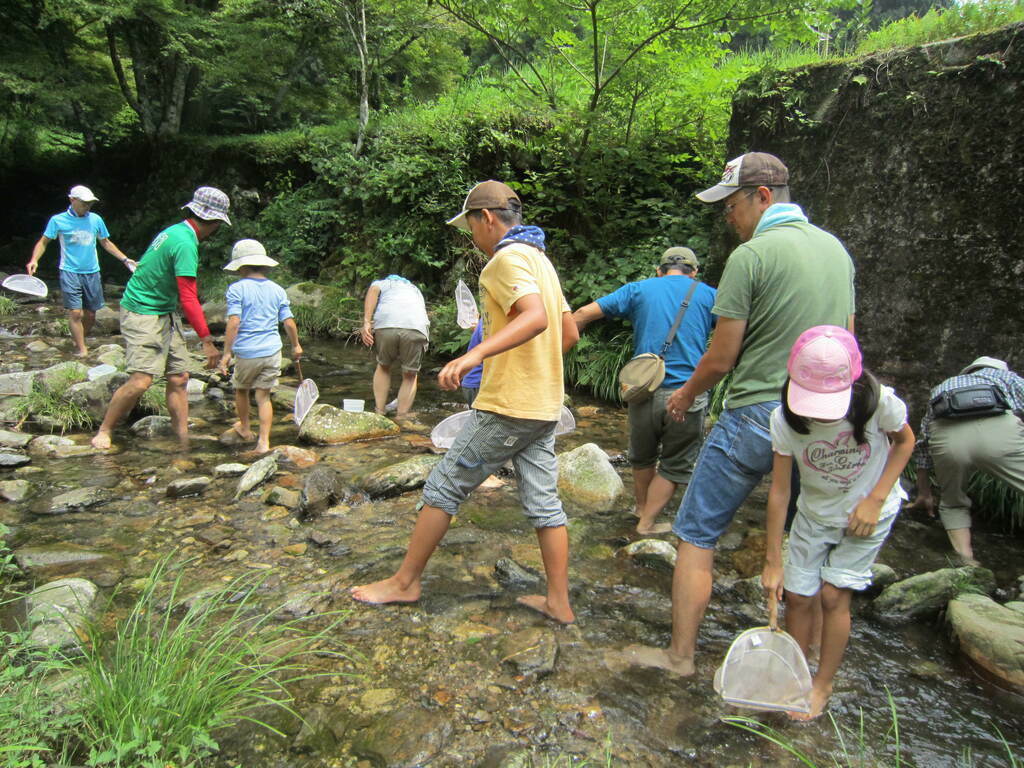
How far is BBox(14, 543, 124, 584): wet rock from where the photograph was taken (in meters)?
3.25

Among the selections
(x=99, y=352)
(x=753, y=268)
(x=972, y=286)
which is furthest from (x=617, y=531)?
(x=99, y=352)

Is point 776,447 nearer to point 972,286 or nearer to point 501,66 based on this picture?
point 972,286

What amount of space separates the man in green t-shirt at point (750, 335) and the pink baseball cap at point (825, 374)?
0.36 metres

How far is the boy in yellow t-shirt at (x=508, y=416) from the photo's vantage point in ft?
9.17

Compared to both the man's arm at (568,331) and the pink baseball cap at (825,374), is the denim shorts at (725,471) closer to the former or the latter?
the pink baseball cap at (825,374)

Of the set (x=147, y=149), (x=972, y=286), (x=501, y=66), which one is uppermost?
(x=501, y=66)

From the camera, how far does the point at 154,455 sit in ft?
17.4

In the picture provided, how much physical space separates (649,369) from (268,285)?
3.56 metres

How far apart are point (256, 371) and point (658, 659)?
13.9 feet

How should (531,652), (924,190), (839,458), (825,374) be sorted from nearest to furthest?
(825,374)
(839,458)
(531,652)
(924,190)

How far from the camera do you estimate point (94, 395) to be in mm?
6152

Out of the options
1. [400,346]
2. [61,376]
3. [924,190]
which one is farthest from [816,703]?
[61,376]

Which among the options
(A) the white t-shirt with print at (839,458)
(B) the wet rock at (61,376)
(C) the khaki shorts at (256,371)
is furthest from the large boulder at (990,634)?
(B) the wet rock at (61,376)

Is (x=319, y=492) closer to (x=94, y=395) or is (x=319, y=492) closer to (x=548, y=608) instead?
(x=548, y=608)
